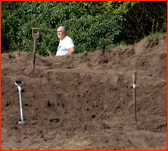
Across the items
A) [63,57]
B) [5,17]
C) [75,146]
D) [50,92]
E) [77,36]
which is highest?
[5,17]

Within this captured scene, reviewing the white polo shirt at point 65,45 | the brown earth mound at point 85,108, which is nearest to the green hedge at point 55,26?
the white polo shirt at point 65,45

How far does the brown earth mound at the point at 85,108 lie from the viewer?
538cm

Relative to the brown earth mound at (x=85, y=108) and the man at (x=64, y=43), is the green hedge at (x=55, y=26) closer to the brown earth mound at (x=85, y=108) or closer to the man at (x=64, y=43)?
the man at (x=64, y=43)

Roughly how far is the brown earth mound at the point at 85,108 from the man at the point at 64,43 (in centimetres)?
116

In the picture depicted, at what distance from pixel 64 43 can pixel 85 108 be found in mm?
3448

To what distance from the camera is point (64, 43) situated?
9.47 meters

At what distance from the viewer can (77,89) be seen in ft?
22.7

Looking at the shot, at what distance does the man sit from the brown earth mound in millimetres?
1158

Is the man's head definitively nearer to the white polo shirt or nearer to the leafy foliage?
the white polo shirt

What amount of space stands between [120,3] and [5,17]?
15.6ft

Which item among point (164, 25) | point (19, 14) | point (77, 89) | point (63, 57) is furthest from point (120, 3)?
point (77, 89)

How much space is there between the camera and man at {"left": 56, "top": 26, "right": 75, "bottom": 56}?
939 cm

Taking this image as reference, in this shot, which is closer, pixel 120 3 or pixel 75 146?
pixel 75 146

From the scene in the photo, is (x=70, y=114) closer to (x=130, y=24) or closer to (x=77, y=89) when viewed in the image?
(x=77, y=89)
